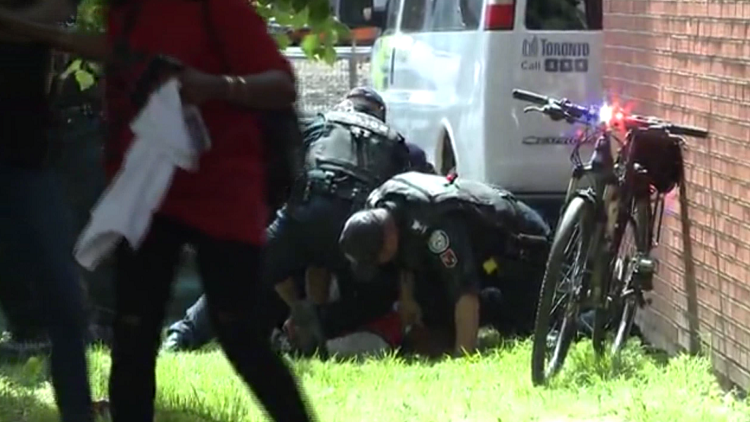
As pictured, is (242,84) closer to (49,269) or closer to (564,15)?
(49,269)

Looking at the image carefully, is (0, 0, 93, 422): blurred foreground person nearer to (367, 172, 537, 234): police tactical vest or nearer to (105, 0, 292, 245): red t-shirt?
(105, 0, 292, 245): red t-shirt

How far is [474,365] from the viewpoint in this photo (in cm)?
702

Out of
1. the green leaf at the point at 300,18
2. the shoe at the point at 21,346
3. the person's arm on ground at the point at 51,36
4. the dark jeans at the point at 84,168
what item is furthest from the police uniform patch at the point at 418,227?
the person's arm on ground at the point at 51,36

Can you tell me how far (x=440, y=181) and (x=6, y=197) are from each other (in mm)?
3982

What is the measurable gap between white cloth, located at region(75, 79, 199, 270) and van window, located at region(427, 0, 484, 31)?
6.22 metres

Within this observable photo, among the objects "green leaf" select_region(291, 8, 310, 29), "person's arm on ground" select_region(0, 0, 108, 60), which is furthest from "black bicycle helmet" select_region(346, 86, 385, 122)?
"person's arm on ground" select_region(0, 0, 108, 60)

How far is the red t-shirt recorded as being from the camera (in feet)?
12.8

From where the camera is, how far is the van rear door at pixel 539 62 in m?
9.63

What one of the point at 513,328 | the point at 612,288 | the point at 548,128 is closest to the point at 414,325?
the point at 513,328

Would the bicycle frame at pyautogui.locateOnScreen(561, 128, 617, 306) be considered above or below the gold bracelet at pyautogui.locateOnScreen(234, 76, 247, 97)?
below

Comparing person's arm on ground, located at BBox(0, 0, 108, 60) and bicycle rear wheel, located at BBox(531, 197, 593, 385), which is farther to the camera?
bicycle rear wheel, located at BBox(531, 197, 593, 385)

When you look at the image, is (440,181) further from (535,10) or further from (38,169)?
(38,169)

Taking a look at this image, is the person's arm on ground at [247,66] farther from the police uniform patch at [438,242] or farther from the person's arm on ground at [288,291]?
the person's arm on ground at [288,291]

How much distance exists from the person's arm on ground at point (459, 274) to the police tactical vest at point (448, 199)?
0.29 ft
